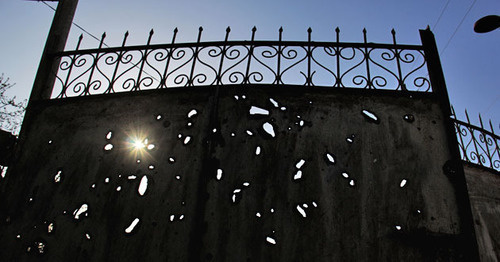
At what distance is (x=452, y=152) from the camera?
8.20ft

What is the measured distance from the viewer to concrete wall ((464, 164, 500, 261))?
4.58 meters

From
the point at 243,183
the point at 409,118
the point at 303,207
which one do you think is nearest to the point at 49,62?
the point at 243,183

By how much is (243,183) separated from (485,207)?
4827 mm

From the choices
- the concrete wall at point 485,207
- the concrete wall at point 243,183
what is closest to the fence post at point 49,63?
the concrete wall at point 243,183

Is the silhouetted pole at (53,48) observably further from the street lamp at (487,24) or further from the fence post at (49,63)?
the street lamp at (487,24)

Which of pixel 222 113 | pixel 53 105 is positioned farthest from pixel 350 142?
pixel 53 105

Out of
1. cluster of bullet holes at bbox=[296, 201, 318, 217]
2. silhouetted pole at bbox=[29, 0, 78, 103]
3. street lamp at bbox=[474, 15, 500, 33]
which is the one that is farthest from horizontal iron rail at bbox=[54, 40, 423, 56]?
cluster of bullet holes at bbox=[296, 201, 318, 217]

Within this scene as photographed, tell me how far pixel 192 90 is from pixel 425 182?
7.71ft

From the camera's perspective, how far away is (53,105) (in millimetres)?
3311

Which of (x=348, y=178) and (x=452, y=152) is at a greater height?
(x=452, y=152)

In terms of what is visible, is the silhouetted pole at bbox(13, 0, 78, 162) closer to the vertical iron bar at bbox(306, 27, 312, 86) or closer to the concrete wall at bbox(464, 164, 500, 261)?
the vertical iron bar at bbox(306, 27, 312, 86)

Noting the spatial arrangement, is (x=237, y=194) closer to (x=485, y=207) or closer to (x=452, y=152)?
(x=452, y=152)

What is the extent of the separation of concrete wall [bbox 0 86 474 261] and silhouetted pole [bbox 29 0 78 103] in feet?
2.35

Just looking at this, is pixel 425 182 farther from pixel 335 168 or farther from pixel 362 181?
pixel 335 168
